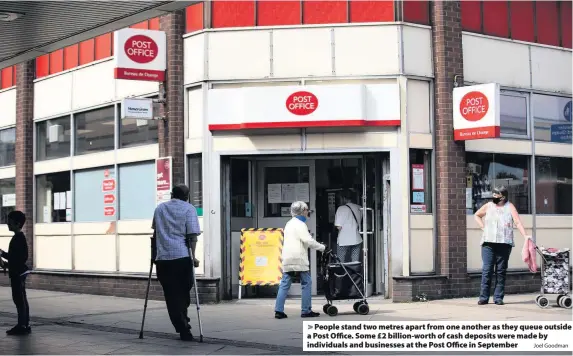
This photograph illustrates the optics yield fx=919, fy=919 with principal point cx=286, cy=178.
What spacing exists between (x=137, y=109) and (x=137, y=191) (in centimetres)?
199

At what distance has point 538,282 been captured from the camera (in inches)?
696

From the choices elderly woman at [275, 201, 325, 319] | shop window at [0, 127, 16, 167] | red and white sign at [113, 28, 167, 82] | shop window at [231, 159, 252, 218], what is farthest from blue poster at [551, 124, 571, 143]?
shop window at [0, 127, 16, 167]

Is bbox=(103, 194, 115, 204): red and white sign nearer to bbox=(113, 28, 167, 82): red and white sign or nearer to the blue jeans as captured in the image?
bbox=(113, 28, 167, 82): red and white sign

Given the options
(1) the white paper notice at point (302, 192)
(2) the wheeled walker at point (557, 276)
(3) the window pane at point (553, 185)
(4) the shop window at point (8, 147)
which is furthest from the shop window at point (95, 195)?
(2) the wheeled walker at point (557, 276)

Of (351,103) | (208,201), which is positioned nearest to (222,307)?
(208,201)

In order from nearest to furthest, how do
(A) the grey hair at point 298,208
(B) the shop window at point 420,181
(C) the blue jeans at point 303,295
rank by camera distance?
(C) the blue jeans at point 303,295 → (A) the grey hair at point 298,208 → (B) the shop window at point 420,181

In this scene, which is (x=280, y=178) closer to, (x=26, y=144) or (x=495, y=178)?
(x=495, y=178)

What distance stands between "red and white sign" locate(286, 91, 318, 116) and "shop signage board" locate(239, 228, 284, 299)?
7.17ft

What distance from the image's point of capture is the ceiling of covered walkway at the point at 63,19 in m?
12.4

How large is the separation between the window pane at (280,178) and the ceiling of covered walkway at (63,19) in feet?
14.6

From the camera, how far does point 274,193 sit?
1705cm

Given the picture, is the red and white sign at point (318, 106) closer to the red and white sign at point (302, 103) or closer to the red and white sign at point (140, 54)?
the red and white sign at point (302, 103)

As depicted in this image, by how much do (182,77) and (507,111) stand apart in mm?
6131

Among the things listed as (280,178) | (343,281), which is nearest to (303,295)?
(343,281)
